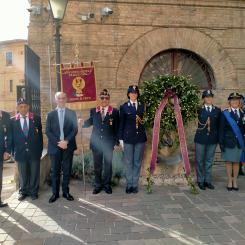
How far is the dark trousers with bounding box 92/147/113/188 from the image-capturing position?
6363 mm

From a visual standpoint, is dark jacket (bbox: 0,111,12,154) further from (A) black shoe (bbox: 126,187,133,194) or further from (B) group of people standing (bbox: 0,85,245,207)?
(A) black shoe (bbox: 126,187,133,194)

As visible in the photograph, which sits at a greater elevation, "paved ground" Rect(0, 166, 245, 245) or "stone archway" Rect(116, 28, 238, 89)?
"stone archway" Rect(116, 28, 238, 89)

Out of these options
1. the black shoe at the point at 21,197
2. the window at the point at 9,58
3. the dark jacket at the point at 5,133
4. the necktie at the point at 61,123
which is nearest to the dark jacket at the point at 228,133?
the necktie at the point at 61,123

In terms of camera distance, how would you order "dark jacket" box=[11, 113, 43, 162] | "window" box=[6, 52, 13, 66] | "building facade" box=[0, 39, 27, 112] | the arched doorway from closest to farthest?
"dark jacket" box=[11, 113, 43, 162]
the arched doorway
"building facade" box=[0, 39, 27, 112]
"window" box=[6, 52, 13, 66]

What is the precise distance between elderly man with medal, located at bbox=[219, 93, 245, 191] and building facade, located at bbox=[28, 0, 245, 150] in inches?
113

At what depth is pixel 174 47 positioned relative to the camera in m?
9.05

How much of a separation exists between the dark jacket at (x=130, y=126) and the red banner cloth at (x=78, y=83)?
722 millimetres

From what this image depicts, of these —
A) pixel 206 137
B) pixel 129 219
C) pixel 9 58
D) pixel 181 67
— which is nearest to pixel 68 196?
pixel 129 219

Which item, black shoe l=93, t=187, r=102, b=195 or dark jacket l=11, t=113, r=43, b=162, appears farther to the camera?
black shoe l=93, t=187, r=102, b=195

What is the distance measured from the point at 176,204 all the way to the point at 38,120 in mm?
2827

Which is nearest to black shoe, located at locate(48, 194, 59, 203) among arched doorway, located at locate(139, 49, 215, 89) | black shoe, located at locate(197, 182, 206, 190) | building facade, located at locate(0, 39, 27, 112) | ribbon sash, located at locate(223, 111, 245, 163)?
black shoe, located at locate(197, 182, 206, 190)

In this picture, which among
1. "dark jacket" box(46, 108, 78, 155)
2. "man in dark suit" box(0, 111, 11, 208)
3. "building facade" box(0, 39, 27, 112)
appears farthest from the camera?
"building facade" box(0, 39, 27, 112)

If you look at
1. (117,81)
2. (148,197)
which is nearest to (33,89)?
(117,81)

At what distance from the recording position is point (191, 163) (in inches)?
282
